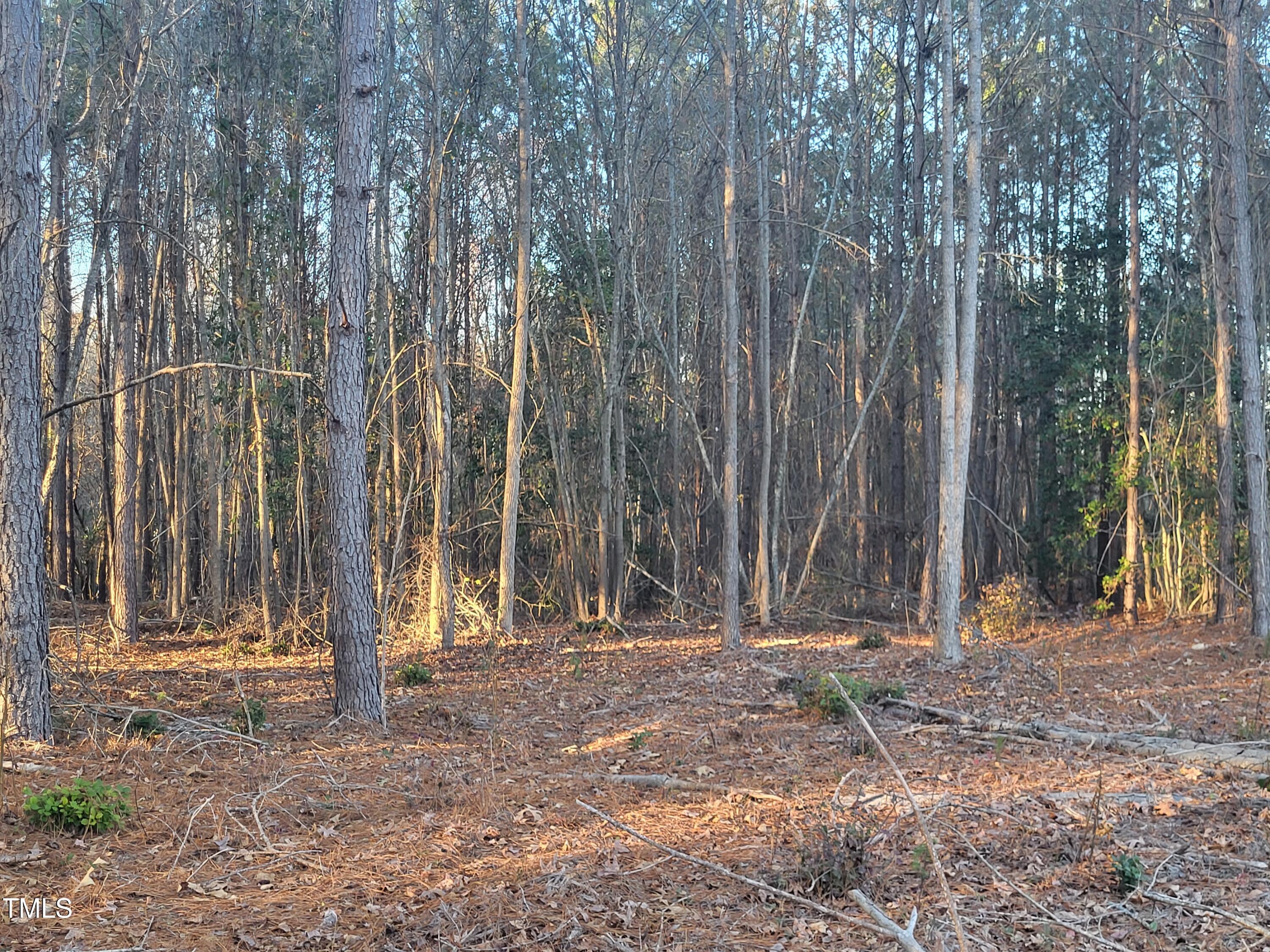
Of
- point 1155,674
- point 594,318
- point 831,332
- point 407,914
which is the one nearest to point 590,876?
point 407,914

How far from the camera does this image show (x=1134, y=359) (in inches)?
613

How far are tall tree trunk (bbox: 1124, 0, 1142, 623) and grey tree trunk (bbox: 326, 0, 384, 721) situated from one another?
462 inches

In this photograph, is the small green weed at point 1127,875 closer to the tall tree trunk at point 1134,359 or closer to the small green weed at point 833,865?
the small green weed at point 833,865

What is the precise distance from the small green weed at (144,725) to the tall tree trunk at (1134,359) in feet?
46.0

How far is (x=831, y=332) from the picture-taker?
83.9 ft

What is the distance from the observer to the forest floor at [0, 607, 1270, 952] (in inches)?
163

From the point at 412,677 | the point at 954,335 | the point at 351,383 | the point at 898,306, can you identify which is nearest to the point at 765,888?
the point at 351,383

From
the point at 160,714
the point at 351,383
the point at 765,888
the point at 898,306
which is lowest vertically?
the point at 160,714

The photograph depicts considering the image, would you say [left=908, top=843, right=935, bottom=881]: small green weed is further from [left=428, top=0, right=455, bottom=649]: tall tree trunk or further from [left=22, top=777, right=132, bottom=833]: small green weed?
[left=428, top=0, right=455, bottom=649]: tall tree trunk

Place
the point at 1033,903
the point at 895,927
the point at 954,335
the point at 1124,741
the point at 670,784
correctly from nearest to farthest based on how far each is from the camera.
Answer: the point at 895,927 → the point at 1033,903 → the point at 670,784 → the point at 1124,741 → the point at 954,335

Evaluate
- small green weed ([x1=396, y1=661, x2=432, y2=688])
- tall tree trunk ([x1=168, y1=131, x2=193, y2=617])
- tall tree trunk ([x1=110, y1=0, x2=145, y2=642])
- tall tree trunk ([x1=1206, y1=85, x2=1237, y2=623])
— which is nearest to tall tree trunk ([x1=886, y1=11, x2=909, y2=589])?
tall tree trunk ([x1=1206, y1=85, x2=1237, y2=623])

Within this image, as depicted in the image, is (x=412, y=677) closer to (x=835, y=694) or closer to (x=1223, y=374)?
(x=835, y=694)

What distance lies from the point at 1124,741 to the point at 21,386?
7.92 metres

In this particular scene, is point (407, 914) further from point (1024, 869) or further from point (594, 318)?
point (594, 318)
